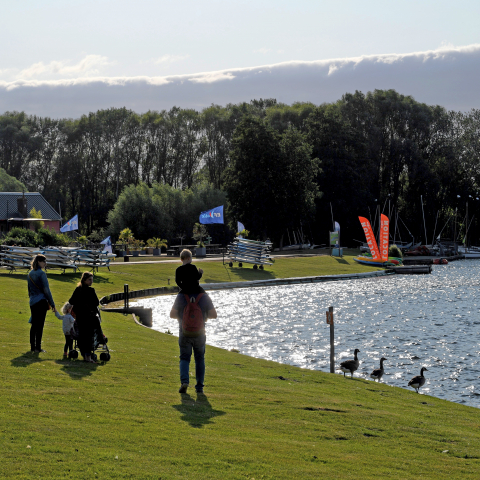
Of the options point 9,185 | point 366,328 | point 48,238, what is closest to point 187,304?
point 366,328

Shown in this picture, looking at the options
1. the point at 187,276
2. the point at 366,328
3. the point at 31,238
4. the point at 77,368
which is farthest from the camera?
the point at 31,238

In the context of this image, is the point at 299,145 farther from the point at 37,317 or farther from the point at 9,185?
the point at 37,317

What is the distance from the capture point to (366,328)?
31188 millimetres

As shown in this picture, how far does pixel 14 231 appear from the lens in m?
45.6

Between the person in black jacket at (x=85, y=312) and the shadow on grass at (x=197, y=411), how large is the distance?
3.19m

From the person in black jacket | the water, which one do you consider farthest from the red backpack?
the water

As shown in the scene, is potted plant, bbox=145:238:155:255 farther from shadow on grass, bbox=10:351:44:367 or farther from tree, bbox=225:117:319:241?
shadow on grass, bbox=10:351:44:367

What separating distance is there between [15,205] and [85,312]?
6197 centimetres

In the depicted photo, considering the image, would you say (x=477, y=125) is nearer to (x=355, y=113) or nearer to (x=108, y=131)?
(x=355, y=113)

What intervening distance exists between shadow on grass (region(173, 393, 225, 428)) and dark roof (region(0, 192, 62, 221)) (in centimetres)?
6262

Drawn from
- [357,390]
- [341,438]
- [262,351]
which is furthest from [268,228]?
[341,438]

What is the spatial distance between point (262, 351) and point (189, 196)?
223ft

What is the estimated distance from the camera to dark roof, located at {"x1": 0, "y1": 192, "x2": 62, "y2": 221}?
6888 cm

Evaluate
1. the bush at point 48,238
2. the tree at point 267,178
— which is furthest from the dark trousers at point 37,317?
the tree at point 267,178
